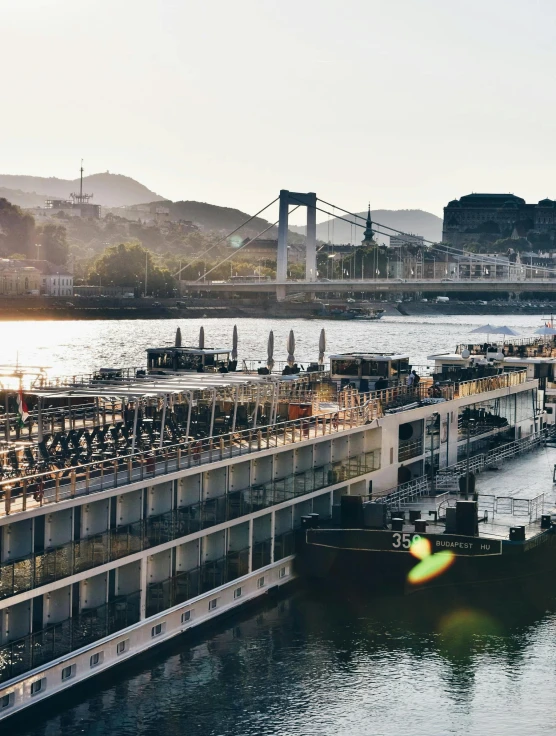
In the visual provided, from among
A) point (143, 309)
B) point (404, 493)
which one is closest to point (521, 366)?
point (404, 493)

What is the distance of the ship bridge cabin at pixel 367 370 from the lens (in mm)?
31172

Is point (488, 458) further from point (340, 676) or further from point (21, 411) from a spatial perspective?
point (21, 411)

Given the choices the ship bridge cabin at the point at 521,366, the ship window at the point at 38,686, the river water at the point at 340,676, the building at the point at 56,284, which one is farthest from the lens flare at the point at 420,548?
the building at the point at 56,284

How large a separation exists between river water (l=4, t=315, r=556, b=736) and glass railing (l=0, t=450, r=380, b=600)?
5.07 ft

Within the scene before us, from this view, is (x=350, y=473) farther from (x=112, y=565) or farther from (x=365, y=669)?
(x=112, y=565)

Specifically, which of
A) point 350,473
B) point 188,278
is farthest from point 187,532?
point 188,278

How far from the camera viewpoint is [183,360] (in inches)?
1330

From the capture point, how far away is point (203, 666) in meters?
19.3

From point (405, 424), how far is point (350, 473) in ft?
10.0

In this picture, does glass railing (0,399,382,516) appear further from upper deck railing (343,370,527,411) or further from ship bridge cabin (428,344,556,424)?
ship bridge cabin (428,344,556,424)

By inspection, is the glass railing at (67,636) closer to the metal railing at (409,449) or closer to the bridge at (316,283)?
the metal railing at (409,449)

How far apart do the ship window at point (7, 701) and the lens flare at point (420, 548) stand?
829 centimetres

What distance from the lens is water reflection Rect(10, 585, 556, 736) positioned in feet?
58.3

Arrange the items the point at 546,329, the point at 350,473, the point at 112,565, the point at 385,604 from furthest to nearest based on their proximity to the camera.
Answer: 1. the point at 546,329
2. the point at 350,473
3. the point at 385,604
4. the point at 112,565
